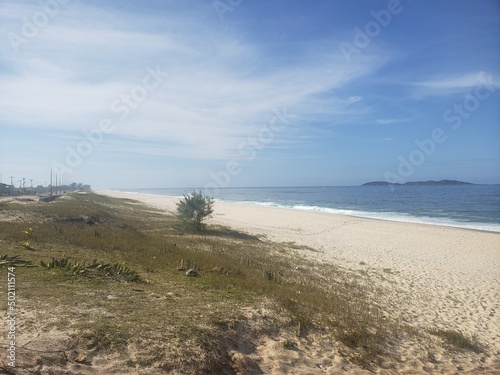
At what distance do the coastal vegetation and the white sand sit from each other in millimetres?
998

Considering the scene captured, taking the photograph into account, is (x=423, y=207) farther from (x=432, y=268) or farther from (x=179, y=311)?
(x=179, y=311)

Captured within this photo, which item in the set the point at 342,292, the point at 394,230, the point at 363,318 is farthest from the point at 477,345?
the point at 394,230

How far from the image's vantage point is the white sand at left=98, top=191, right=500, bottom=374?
9102mm

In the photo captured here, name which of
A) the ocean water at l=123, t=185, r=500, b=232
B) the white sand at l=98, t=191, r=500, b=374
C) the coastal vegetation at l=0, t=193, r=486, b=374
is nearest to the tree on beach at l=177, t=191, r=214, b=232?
the ocean water at l=123, t=185, r=500, b=232

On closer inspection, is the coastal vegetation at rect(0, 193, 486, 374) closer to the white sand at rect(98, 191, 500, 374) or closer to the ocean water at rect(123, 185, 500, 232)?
the white sand at rect(98, 191, 500, 374)

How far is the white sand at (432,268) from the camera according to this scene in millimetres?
9102

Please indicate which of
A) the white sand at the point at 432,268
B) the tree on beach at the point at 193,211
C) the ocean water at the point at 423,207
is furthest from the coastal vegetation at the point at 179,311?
the ocean water at the point at 423,207

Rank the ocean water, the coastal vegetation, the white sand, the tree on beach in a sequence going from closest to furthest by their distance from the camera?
the coastal vegetation → the white sand → the tree on beach → the ocean water

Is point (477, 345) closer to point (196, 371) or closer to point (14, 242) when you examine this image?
point (196, 371)

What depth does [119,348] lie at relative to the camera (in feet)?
16.0

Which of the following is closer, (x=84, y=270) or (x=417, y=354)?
(x=417, y=354)

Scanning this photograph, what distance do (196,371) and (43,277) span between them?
5062 millimetres

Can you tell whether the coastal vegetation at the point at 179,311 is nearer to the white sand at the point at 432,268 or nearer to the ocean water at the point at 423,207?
the white sand at the point at 432,268

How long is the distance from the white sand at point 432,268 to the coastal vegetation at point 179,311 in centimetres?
100
